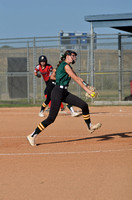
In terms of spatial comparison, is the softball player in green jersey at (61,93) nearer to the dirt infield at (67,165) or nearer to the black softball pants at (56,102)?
the black softball pants at (56,102)

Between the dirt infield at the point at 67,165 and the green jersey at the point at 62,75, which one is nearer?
the dirt infield at the point at 67,165

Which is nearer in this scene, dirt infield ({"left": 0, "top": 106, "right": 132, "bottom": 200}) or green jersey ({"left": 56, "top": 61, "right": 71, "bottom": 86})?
dirt infield ({"left": 0, "top": 106, "right": 132, "bottom": 200})

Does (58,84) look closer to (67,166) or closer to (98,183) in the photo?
(67,166)

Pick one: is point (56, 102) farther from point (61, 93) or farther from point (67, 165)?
point (67, 165)

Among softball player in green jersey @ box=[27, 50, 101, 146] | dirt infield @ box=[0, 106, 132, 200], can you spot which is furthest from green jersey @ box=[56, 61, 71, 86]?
dirt infield @ box=[0, 106, 132, 200]

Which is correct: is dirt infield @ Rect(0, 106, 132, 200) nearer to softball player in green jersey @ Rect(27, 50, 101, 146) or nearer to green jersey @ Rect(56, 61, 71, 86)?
softball player in green jersey @ Rect(27, 50, 101, 146)

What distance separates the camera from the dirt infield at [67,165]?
559 centimetres

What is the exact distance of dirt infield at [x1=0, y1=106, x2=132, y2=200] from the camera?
220 inches

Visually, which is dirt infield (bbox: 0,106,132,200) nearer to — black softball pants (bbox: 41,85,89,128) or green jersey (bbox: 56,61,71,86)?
black softball pants (bbox: 41,85,89,128)

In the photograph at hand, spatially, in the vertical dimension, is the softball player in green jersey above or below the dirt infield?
above

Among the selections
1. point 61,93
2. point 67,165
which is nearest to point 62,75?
point 61,93

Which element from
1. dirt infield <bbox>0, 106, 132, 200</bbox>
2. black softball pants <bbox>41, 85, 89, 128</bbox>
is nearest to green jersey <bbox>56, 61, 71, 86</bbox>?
black softball pants <bbox>41, 85, 89, 128</bbox>

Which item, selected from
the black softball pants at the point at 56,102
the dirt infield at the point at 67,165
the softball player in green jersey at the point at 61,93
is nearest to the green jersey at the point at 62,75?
the softball player in green jersey at the point at 61,93

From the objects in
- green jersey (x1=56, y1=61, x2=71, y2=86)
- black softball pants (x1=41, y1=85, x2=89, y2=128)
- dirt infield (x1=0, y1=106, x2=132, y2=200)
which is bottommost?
dirt infield (x1=0, y1=106, x2=132, y2=200)
